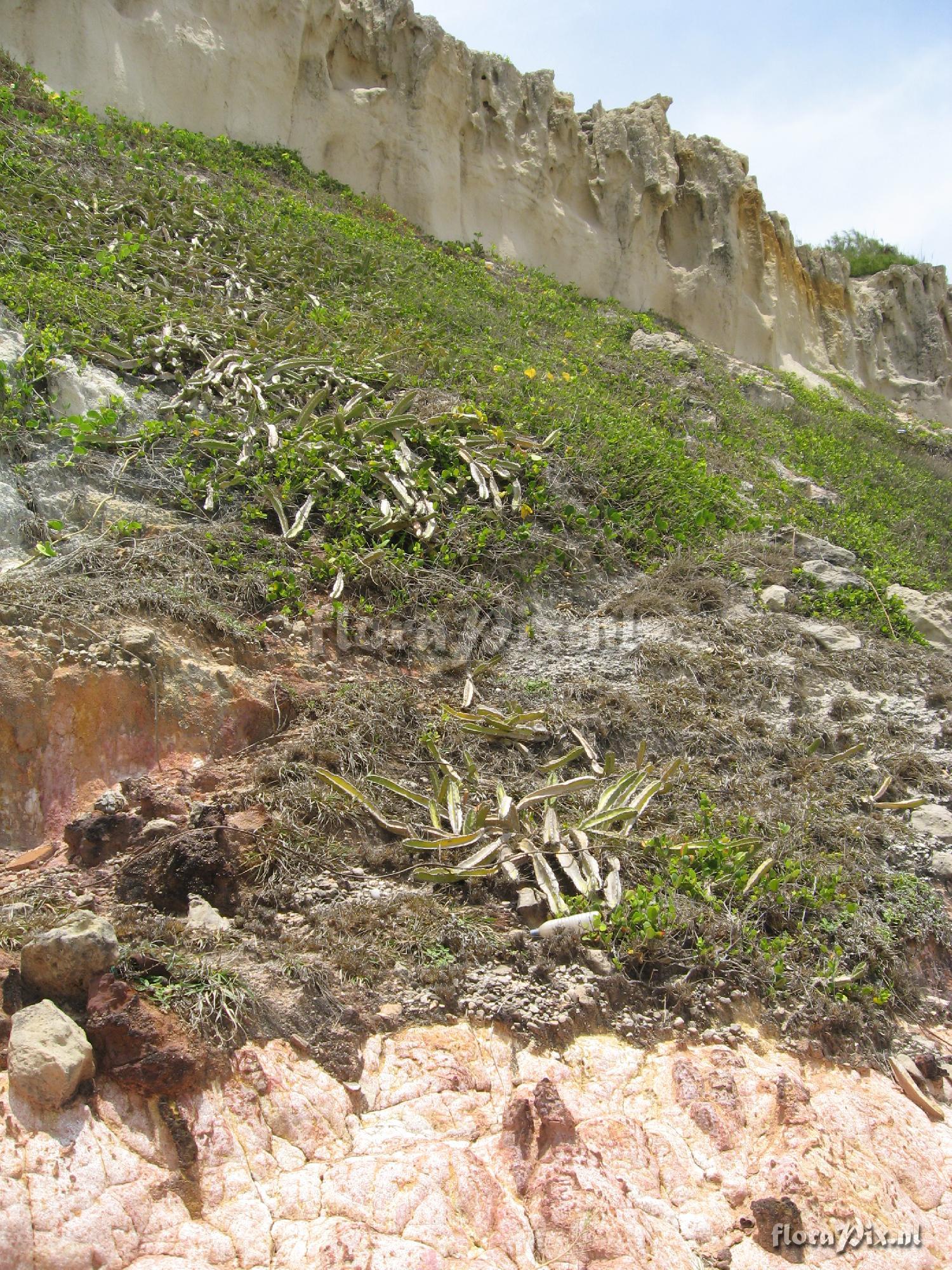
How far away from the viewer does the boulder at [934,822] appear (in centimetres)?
441

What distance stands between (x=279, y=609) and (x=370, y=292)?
5.24 meters

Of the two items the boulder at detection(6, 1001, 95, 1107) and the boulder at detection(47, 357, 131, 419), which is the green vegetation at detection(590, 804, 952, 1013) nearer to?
the boulder at detection(6, 1001, 95, 1107)

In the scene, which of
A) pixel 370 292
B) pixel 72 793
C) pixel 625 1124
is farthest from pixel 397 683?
pixel 370 292

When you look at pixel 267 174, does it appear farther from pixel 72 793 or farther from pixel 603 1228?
pixel 603 1228

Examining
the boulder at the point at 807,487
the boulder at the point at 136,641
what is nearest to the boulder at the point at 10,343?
the boulder at the point at 136,641

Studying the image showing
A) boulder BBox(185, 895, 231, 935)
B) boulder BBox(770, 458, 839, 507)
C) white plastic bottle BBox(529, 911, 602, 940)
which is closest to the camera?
boulder BBox(185, 895, 231, 935)

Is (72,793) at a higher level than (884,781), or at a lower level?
lower

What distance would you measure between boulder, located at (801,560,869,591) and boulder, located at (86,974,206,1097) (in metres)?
5.64

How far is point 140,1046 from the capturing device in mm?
2346

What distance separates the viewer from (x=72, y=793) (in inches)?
144

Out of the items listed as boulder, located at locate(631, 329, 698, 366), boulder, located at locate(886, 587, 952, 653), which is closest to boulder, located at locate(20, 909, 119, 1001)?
boulder, located at locate(886, 587, 952, 653)

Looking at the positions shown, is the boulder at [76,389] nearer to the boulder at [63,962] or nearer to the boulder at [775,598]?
the boulder at [63,962]

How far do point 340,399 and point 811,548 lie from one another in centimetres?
386

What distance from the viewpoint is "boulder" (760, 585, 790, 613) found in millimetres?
6293
